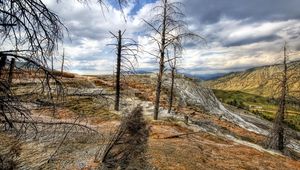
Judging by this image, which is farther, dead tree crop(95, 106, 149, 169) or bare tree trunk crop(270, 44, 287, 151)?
bare tree trunk crop(270, 44, 287, 151)

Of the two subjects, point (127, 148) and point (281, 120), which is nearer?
point (127, 148)

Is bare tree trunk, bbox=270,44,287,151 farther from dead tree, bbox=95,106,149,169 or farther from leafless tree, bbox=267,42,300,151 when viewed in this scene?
dead tree, bbox=95,106,149,169

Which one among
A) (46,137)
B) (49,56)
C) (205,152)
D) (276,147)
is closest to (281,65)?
(276,147)

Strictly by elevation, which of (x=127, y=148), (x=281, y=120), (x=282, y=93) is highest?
(x=282, y=93)

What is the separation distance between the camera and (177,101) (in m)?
47.8

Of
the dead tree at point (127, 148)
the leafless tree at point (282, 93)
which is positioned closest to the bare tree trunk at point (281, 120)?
the leafless tree at point (282, 93)

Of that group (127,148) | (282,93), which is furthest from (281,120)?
(127,148)

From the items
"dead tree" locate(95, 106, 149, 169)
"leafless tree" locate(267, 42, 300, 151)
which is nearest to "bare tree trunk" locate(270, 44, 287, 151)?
"leafless tree" locate(267, 42, 300, 151)

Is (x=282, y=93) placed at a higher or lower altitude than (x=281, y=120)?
higher

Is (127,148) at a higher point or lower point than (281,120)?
higher

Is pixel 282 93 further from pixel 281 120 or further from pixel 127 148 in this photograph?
pixel 127 148

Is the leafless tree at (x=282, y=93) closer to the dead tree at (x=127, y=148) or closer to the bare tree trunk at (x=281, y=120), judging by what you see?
the bare tree trunk at (x=281, y=120)

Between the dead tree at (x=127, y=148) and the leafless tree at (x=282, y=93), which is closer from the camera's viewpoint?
the dead tree at (x=127, y=148)

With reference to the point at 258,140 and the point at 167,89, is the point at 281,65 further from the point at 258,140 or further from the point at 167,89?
the point at 167,89
